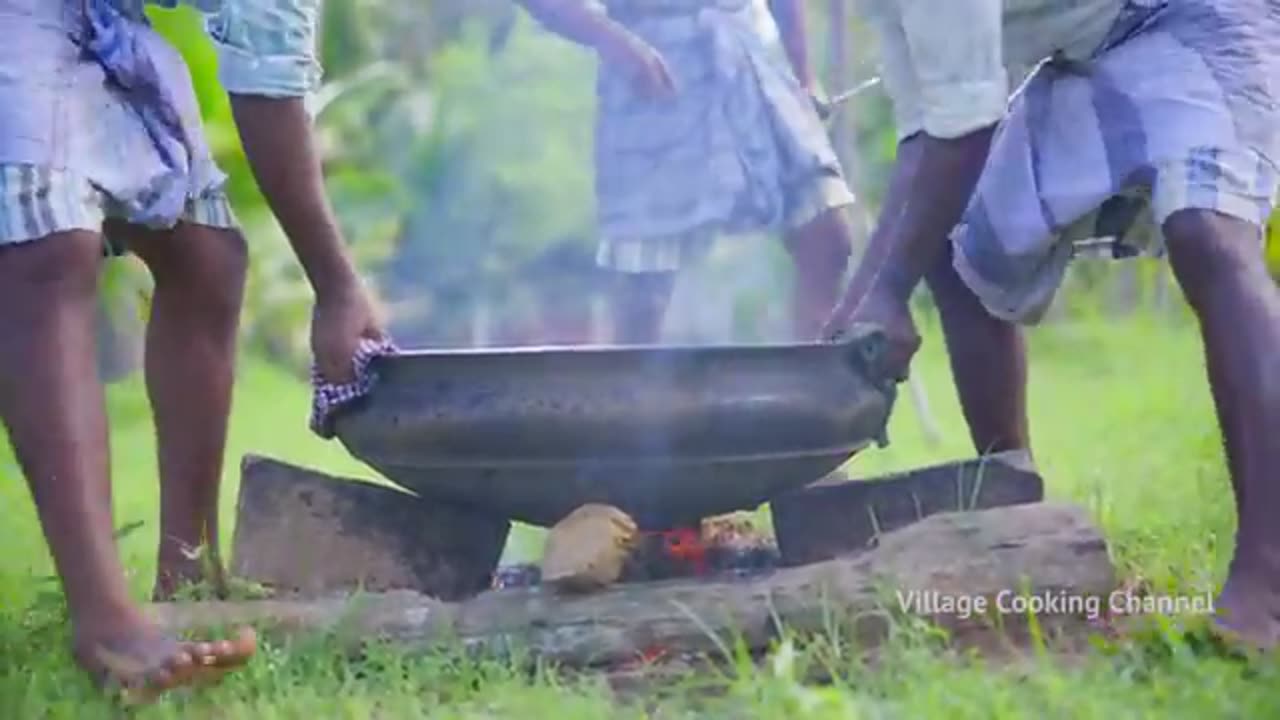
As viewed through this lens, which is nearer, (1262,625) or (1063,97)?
(1262,625)

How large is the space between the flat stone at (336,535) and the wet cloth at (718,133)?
0.63 m

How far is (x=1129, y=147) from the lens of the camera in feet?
5.49

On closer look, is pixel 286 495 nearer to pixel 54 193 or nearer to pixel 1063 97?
pixel 54 193

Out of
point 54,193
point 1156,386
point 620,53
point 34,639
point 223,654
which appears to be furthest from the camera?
point 1156,386

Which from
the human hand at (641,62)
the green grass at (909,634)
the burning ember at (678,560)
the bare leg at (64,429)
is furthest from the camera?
the human hand at (641,62)

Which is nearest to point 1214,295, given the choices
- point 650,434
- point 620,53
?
point 650,434

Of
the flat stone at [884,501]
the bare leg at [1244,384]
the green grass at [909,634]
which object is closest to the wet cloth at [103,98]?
the green grass at [909,634]

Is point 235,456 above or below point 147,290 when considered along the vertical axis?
below

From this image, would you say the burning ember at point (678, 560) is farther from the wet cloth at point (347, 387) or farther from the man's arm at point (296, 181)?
the man's arm at point (296, 181)

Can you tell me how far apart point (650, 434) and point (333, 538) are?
39cm

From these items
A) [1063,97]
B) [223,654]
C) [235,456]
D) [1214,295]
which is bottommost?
[235,456]

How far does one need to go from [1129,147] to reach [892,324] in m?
A: 0.29

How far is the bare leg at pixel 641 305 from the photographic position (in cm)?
238

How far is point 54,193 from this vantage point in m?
1.50
